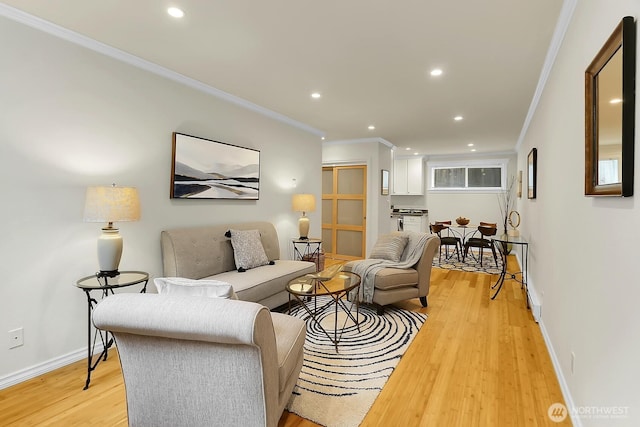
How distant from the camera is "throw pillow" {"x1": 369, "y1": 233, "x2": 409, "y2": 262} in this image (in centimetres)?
402

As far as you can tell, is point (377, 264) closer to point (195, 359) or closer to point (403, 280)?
point (403, 280)

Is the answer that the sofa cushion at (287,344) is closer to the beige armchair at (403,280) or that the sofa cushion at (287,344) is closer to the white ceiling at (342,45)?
the beige armchair at (403,280)

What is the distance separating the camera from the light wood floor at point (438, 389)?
191cm

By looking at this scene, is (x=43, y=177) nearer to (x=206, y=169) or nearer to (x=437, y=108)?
(x=206, y=169)

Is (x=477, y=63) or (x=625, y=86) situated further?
(x=477, y=63)

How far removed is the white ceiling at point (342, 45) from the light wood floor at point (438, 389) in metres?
2.50

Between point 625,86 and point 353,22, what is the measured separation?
1647mm

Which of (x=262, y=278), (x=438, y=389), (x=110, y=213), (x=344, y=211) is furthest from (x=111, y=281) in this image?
(x=344, y=211)

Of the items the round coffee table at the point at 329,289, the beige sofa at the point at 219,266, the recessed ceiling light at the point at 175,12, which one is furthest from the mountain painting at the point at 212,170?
the round coffee table at the point at 329,289

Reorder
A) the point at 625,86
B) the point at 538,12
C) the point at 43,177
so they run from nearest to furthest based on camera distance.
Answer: the point at 625,86 → the point at 538,12 → the point at 43,177

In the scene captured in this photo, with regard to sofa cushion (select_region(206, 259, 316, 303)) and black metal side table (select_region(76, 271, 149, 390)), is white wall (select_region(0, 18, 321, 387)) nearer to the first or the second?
black metal side table (select_region(76, 271, 149, 390))

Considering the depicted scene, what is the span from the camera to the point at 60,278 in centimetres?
250

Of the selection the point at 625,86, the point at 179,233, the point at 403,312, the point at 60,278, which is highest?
the point at 625,86

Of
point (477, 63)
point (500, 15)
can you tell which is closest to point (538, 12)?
point (500, 15)
